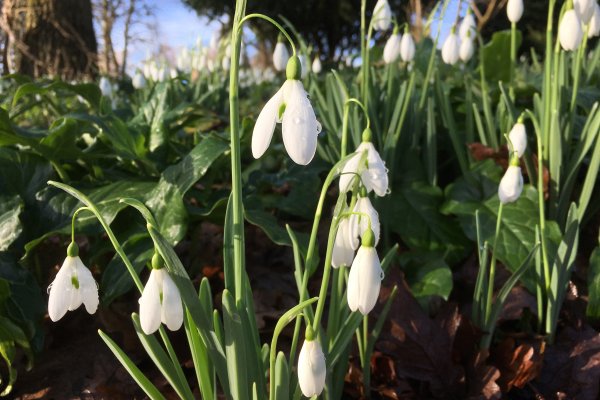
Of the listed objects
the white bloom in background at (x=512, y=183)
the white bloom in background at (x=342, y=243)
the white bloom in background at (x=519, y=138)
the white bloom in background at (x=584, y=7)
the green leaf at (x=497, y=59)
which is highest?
the white bloom in background at (x=584, y=7)

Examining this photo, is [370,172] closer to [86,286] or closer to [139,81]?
[86,286]

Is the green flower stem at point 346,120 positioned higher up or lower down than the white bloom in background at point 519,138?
higher up

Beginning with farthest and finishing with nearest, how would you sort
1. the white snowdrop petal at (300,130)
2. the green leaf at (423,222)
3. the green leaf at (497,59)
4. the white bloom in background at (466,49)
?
the green leaf at (497,59), the white bloom in background at (466,49), the green leaf at (423,222), the white snowdrop petal at (300,130)

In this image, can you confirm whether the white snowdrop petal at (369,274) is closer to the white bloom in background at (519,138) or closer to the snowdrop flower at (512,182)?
the snowdrop flower at (512,182)

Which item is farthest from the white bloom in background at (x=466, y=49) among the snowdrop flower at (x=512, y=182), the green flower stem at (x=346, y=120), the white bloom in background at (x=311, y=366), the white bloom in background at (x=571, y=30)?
the white bloom in background at (x=311, y=366)

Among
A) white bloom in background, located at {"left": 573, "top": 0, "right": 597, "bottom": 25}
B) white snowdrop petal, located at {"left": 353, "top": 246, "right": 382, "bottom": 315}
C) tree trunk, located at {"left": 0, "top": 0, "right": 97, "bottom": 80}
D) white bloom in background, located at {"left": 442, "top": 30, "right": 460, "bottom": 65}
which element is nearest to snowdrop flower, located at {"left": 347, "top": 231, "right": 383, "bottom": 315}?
white snowdrop petal, located at {"left": 353, "top": 246, "right": 382, "bottom": 315}

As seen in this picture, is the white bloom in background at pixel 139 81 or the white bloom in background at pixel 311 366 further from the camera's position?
the white bloom in background at pixel 139 81

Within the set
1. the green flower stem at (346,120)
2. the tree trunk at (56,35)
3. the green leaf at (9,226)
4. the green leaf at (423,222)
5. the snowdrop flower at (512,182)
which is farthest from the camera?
the tree trunk at (56,35)

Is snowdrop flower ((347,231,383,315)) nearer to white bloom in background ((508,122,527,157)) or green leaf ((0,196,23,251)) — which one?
→ white bloom in background ((508,122,527,157))
